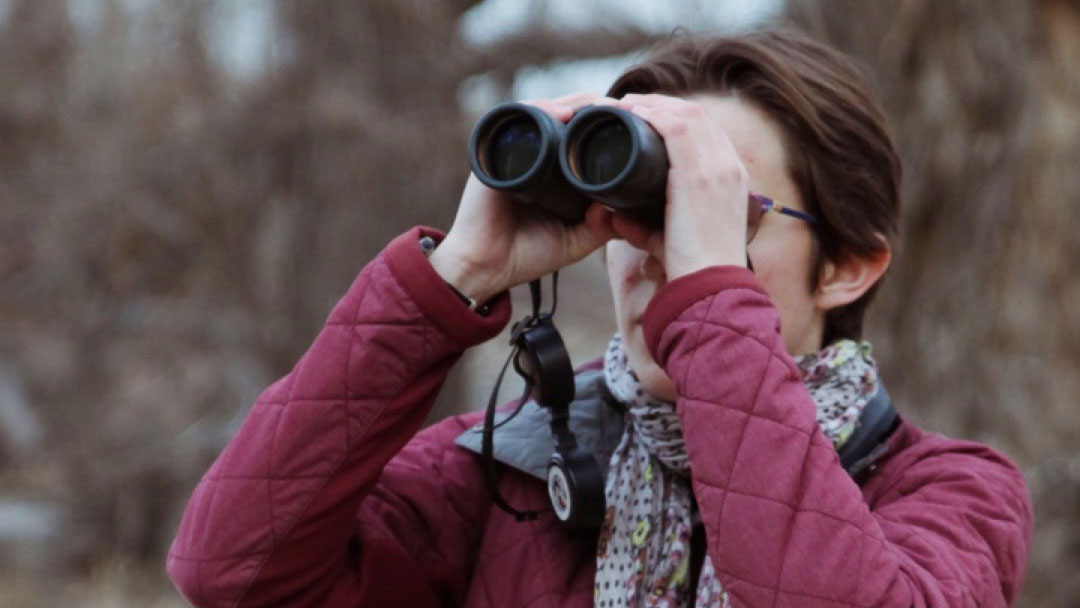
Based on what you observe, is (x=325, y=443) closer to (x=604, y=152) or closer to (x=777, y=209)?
(x=604, y=152)

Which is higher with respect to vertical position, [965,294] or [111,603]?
[965,294]

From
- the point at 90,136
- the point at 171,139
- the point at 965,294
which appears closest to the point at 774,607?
the point at 965,294

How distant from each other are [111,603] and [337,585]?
4.48m

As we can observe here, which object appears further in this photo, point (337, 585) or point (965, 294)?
point (965, 294)

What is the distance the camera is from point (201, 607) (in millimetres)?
1543

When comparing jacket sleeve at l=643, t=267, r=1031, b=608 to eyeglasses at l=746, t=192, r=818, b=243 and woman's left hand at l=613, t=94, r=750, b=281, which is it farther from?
eyeglasses at l=746, t=192, r=818, b=243

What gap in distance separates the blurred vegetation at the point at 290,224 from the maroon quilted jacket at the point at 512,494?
2036 millimetres

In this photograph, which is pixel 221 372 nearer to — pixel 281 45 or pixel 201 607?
pixel 281 45

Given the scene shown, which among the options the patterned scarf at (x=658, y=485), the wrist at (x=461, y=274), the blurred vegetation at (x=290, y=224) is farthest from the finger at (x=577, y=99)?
the blurred vegetation at (x=290, y=224)

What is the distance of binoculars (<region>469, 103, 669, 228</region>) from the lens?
1.46 meters

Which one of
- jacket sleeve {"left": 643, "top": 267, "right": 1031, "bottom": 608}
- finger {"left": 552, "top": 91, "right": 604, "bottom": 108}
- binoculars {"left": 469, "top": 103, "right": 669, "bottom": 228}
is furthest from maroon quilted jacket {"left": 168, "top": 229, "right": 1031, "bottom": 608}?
finger {"left": 552, "top": 91, "right": 604, "bottom": 108}

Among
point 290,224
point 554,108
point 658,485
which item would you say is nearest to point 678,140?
point 554,108

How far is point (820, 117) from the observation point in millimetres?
1695

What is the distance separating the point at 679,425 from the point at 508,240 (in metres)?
0.30
